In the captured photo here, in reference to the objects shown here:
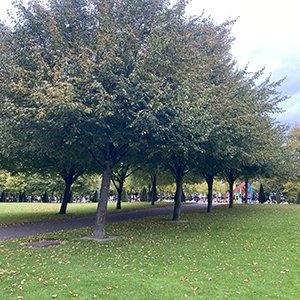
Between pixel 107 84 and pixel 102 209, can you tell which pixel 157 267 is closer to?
pixel 102 209

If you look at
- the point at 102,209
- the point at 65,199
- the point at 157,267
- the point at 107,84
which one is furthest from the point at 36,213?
the point at 157,267

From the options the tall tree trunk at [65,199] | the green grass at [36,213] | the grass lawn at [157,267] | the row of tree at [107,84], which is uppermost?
the row of tree at [107,84]

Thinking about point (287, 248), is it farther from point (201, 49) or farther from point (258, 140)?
point (201, 49)

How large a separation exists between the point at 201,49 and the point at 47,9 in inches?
253

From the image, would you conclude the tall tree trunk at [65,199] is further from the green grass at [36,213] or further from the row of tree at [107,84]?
the row of tree at [107,84]

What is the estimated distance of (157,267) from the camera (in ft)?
27.6

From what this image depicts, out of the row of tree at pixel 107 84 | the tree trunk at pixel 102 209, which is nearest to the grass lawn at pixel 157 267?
the tree trunk at pixel 102 209

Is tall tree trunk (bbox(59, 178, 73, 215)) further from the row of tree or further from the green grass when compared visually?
the row of tree

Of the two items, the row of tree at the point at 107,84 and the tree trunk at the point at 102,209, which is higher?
the row of tree at the point at 107,84

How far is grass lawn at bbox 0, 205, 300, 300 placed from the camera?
21.9ft

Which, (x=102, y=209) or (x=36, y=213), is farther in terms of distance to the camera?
(x=36, y=213)

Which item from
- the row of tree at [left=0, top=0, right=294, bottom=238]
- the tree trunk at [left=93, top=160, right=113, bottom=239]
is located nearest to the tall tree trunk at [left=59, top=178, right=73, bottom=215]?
the row of tree at [left=0, top=0, right=294, bottom=238]

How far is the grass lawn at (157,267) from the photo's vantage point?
6680 mm

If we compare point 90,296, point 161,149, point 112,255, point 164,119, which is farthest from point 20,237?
point 90,296
